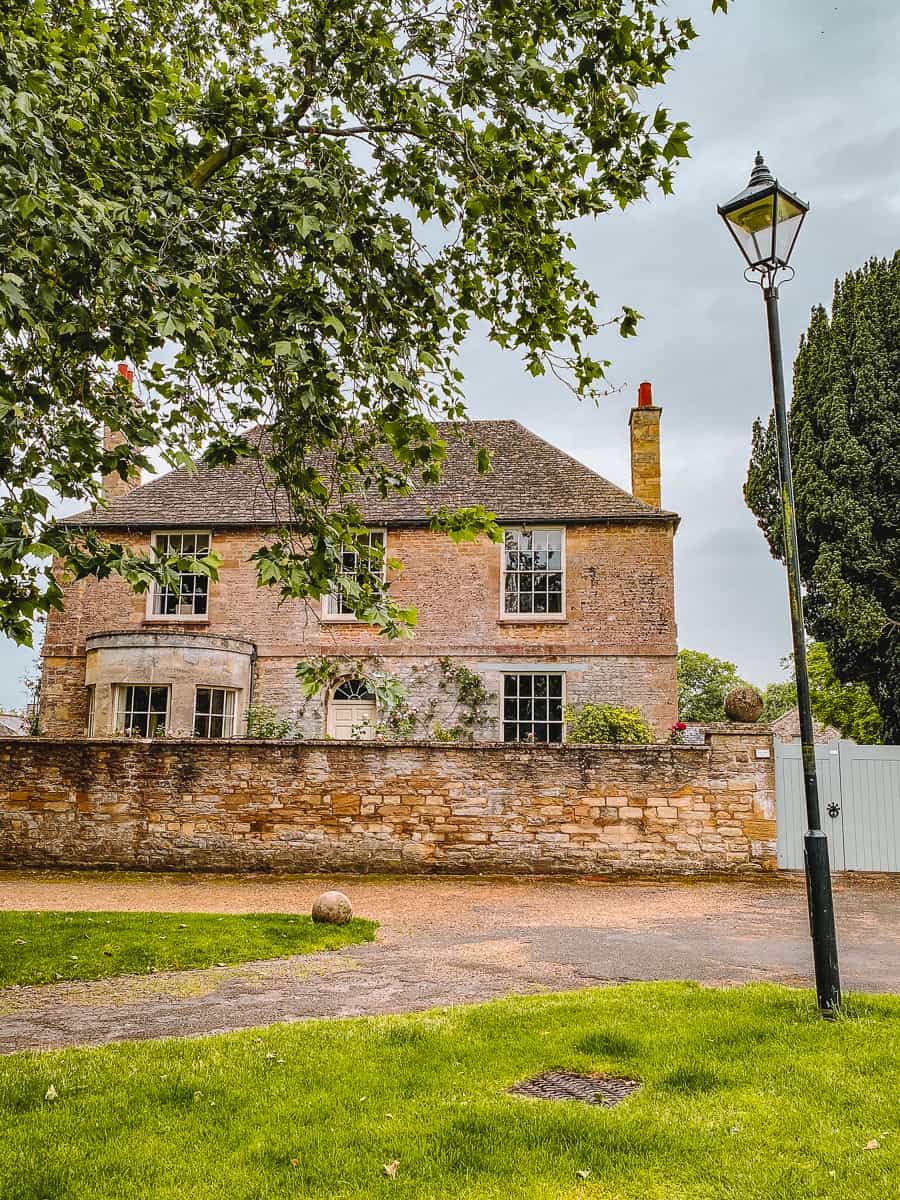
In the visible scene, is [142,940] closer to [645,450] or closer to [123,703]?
[123,703]

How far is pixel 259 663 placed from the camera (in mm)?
20812

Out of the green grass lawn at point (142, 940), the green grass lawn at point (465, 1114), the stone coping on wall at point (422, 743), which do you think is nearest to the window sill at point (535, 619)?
the stone coping on wall at point (422, 743)

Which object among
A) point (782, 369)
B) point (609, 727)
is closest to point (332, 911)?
point (782, 369)

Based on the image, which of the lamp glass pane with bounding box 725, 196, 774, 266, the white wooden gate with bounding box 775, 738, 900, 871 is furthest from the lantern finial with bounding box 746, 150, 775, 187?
the white wooden gate with bounding box 775, 738, 900, 871

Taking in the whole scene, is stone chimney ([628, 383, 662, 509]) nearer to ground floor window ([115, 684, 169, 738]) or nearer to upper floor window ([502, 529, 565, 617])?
upper floor window ([502, 529, 565, 617])

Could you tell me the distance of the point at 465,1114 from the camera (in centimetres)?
440

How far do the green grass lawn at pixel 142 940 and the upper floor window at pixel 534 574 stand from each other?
37.1 ft

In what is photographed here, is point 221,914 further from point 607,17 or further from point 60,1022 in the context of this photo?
point 607,17

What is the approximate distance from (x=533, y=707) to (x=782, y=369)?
1413 centimetres

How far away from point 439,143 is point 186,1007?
21.9 ft

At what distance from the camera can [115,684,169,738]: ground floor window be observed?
1944 cm

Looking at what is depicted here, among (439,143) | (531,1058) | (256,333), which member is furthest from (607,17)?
(531,1058)

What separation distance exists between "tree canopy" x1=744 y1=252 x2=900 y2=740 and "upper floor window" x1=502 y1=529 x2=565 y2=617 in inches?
214

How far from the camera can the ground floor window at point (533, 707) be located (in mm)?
20172
